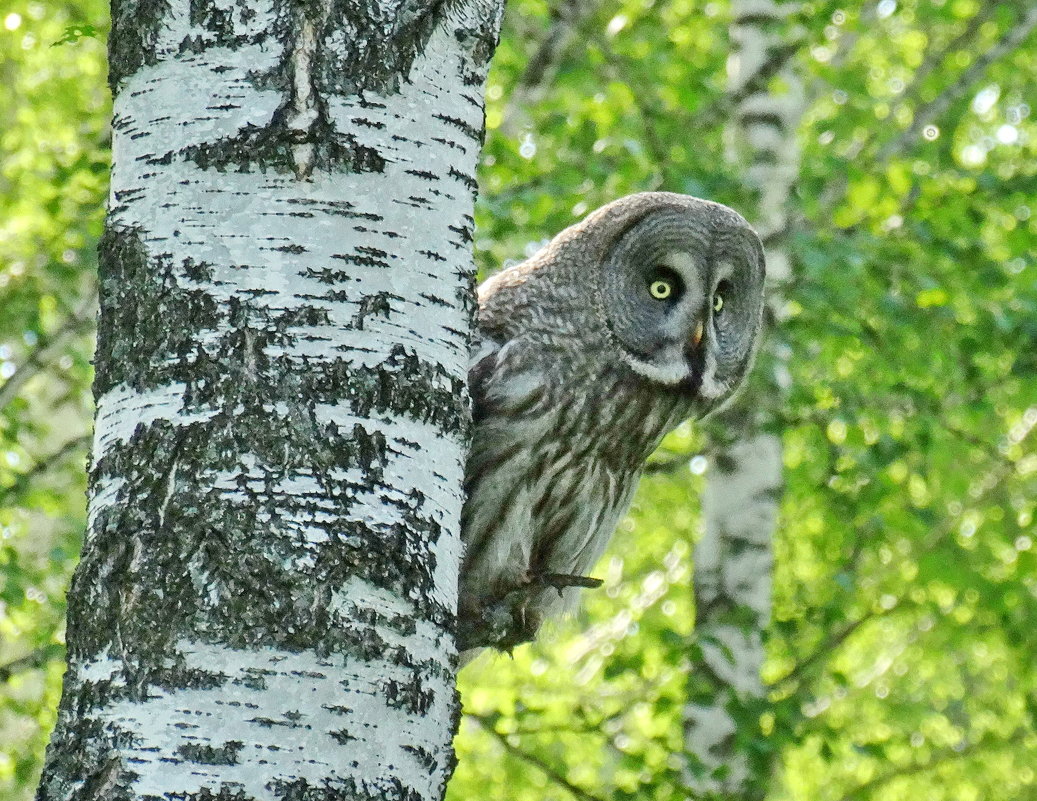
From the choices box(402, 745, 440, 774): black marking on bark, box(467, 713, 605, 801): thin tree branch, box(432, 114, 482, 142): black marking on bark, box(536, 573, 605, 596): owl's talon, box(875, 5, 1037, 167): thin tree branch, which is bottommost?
box(402, 745, 440, 774): black marking on bark

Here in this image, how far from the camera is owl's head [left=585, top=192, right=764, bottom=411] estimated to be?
2.47 meters

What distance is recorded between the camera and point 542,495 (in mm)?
2238

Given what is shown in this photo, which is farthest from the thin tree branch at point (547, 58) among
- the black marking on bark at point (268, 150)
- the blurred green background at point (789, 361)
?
the black marking on bark at point (268, 150)

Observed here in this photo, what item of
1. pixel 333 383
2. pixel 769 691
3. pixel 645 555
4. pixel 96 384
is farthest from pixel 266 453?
pixel 645 555

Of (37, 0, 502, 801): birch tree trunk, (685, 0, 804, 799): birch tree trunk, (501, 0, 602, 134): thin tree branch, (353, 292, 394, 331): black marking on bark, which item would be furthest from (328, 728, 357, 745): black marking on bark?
(501, 0, 602, 134): thin tree branch

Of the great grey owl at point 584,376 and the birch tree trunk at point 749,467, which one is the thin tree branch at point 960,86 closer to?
the birch tree trunk at point 749,467

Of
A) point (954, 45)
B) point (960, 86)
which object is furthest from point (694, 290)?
point (954, 45)

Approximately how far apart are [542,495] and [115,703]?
1.10 metres

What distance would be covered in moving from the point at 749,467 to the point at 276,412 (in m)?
3.51

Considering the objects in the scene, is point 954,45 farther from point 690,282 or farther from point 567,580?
point 567,580

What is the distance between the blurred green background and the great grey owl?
52cm

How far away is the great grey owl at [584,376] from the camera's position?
2.19 m

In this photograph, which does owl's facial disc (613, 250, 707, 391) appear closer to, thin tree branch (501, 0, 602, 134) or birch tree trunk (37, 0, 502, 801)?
birch tree trunk (37, 0, 502, 801)

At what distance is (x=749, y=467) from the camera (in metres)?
4.66
